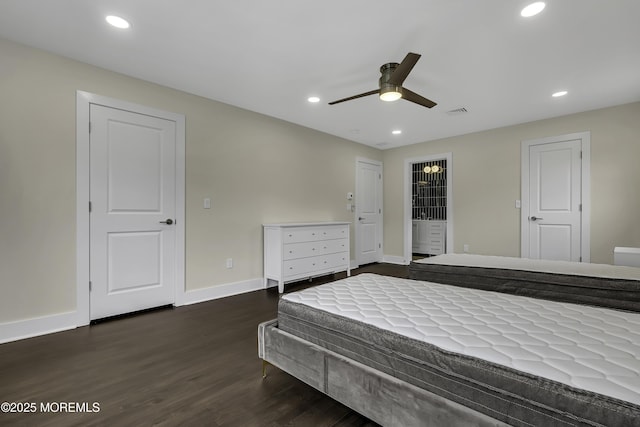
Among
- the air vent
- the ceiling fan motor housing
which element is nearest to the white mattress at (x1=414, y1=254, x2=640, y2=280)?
the ceiling fan motor housing

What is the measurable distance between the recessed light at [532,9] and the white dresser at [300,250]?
3139 millimetres

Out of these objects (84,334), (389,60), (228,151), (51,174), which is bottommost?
(84,334)

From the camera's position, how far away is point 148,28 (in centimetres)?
232

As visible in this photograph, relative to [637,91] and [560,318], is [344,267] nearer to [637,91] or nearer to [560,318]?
[560,318]

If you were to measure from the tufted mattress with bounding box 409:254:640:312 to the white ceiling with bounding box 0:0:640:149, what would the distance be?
194 cm

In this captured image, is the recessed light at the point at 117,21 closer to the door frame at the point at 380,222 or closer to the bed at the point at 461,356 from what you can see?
the bed at the point at 461,356

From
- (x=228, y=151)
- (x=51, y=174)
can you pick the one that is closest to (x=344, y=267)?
(x=228, y=151)

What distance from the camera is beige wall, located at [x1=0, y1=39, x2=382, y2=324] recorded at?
250 cm

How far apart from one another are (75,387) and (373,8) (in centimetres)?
316

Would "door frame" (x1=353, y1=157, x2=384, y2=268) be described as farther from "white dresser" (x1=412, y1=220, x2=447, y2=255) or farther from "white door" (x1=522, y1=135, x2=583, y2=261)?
"white door" (x1=522, y1=135, x2=583, y2=261)

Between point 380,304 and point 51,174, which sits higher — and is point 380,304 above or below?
below

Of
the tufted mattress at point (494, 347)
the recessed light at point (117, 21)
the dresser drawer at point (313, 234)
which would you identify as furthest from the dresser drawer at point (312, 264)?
the recessed light at point (117, 21)

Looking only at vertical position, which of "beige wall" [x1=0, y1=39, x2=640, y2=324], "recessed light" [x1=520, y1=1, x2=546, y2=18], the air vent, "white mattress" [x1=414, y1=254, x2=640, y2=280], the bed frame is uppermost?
"recessed light" [x1=520, y1=1, x2=546, y2=18]

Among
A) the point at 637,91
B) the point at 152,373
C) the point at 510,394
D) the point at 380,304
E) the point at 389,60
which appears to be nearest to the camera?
the point at 510,394
